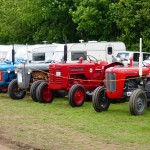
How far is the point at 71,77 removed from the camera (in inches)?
609

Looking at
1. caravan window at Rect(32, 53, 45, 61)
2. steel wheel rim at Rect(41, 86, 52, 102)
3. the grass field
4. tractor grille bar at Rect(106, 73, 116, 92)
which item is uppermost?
caravan window at Rect(32, 53, 45, 61)

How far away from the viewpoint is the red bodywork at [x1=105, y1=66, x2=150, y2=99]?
41.3ft

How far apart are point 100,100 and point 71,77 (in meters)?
2.71

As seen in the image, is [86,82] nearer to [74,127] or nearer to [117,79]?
[117,79]

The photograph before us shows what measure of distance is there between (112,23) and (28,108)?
17906 mm

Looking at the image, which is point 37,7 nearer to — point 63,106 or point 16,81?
point 16,81

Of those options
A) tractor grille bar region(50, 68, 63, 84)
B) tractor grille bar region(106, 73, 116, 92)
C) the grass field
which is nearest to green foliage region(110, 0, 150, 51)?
tractor grille bar region(50, 68, 63, 84)

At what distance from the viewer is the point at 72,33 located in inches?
1423

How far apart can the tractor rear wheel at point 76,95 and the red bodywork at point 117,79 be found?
1705 mm

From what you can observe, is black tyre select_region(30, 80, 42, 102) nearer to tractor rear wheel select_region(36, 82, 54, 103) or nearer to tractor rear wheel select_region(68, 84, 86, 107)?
tractor rear wheel select_region(36, 82, 54, 103)

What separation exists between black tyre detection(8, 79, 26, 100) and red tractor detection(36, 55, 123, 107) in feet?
5.75

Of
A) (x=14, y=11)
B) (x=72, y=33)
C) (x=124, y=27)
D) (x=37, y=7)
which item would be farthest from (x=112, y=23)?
(x=14, y=11)

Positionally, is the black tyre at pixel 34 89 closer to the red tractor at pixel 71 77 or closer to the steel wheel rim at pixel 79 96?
the red tractor at pixel 71 77

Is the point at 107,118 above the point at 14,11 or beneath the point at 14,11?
beneath
